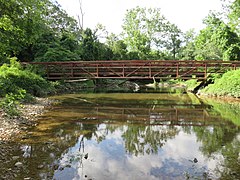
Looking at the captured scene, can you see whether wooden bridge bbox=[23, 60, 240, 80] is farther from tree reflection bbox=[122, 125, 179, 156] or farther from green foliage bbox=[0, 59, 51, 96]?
tree reflection bbox=[122, 125, 179, 156]

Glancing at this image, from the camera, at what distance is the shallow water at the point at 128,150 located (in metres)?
4.62

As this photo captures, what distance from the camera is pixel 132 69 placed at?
23844 mm

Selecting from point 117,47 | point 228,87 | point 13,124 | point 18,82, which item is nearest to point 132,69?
point 228,87

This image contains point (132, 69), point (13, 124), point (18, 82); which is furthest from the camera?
point (132, 69)

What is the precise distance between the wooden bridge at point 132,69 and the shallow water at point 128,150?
12841 mm

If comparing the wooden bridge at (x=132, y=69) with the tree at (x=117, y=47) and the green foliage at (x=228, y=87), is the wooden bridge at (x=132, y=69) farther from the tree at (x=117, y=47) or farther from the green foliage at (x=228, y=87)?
the tree at (x=117, y=47)

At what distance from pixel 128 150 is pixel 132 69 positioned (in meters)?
18.1

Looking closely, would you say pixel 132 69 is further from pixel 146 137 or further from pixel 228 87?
pixel 146 137

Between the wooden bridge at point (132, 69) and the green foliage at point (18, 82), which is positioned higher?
the wooden bridge at point (132, 69)

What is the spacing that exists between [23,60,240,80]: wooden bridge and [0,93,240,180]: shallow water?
1284 centimetres

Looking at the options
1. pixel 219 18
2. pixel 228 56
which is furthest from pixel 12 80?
pixel 219 18

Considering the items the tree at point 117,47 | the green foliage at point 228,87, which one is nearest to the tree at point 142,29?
the tree at point 117,47

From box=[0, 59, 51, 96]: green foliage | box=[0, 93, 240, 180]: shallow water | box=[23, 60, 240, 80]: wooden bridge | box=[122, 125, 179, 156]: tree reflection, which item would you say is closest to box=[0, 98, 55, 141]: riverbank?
box=[0, 93, 240, 180]: shallow water

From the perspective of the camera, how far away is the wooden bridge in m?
22.2
